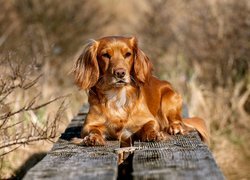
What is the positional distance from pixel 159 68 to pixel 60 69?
6.73 ft

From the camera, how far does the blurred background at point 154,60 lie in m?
7.01

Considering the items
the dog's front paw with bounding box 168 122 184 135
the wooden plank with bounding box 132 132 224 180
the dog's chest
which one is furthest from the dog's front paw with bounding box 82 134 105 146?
the dog's front paw with bounding box 168 122 184 135

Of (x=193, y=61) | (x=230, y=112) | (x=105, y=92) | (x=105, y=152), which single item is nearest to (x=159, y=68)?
(x=193, y=61)

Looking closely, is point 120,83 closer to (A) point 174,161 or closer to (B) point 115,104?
(B) point 115,104

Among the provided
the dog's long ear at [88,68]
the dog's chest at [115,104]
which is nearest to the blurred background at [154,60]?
the dog's long ear at [88,68]

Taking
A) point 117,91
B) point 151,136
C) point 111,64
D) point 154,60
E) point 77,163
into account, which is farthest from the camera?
point 154,60

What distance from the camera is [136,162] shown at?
407 centimetres

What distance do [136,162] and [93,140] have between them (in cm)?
94

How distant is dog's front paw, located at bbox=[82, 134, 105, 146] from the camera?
195 inches

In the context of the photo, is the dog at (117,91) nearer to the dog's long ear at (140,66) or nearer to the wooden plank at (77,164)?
the dog's long ear at (140,66)

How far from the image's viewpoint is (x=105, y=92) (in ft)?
18.0

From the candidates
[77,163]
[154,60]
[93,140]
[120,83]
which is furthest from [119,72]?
[154,60]

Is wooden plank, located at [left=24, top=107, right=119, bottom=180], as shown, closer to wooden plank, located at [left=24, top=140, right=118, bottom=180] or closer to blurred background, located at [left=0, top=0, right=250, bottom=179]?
wooden plank, located at [left=24, top=140, right=118, bottom=180]

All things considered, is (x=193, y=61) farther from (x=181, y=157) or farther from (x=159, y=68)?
(x=181, y=157)
